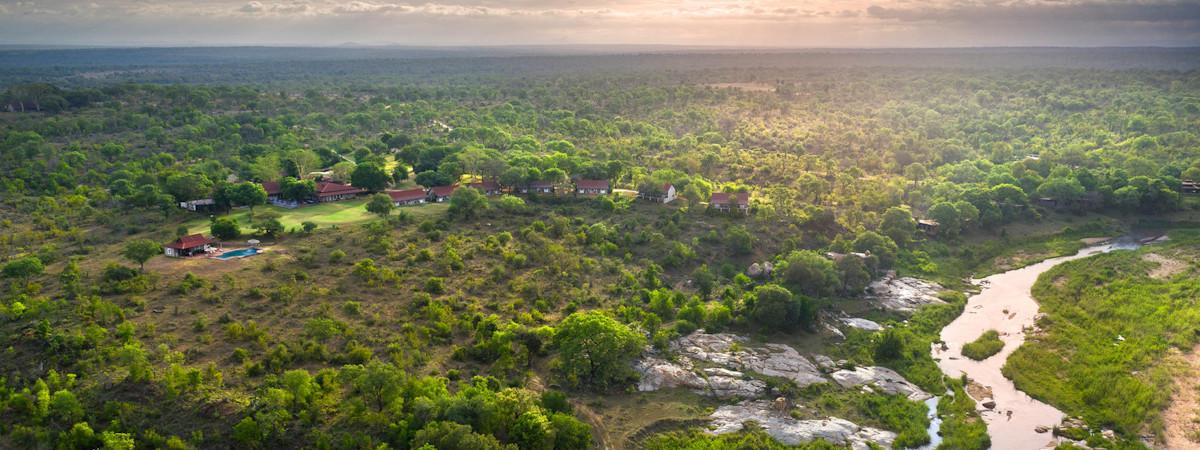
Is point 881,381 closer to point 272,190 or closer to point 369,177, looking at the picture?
point 369,177

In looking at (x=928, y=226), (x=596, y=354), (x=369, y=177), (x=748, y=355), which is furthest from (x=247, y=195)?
(x=928, y=226)

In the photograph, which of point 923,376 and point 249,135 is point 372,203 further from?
point 249,135

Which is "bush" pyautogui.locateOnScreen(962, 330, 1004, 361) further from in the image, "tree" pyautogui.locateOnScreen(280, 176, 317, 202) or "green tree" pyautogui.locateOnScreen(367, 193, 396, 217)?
"tree" pyautogui.locateOnScreen(280, 176, 317, 202)

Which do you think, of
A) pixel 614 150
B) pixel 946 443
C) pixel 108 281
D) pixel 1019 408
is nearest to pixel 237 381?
pixel 108 281

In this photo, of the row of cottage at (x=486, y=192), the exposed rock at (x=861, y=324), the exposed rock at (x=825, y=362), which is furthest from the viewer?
the row of cottage at (x=486, y=192)

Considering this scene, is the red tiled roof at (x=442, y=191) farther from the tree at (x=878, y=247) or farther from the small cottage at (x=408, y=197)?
the tree at (x=878, y=247)

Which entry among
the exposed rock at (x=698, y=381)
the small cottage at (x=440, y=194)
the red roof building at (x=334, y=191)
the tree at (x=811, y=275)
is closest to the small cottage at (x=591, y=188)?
the small cottage at (x=440, y=194)

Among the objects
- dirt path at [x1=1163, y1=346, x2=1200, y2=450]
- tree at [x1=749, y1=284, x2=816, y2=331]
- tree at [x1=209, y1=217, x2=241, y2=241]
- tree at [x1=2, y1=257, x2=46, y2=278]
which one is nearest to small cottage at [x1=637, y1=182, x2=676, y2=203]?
tree at [x1=749, y1=284, x2=816, y2=331]
